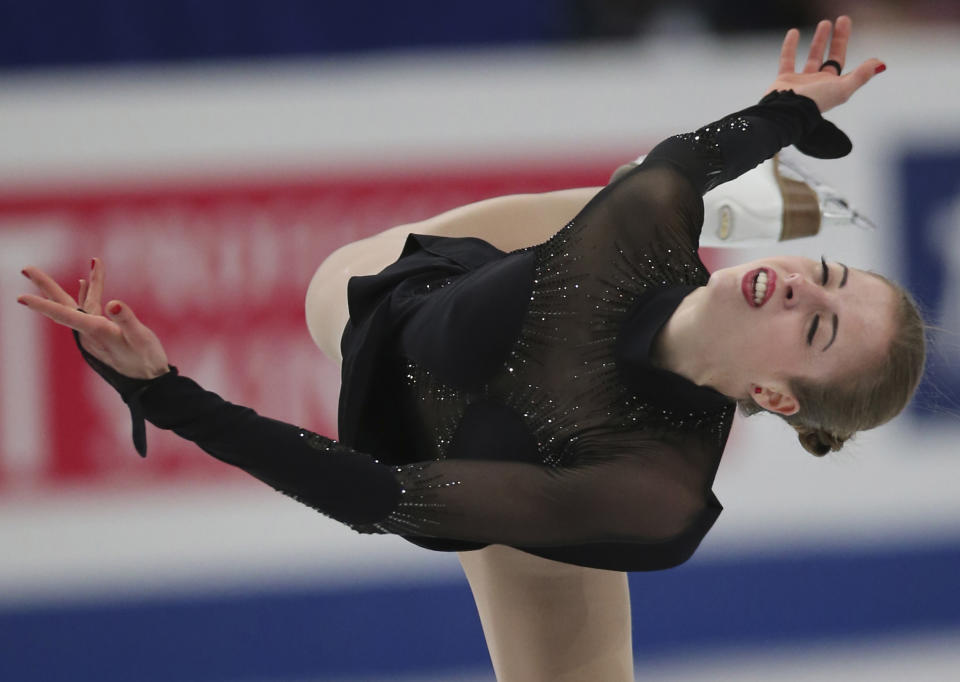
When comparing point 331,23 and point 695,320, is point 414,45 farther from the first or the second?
point 695,320

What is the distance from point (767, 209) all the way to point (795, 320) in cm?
62

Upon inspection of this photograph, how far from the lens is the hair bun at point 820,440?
1586 mm

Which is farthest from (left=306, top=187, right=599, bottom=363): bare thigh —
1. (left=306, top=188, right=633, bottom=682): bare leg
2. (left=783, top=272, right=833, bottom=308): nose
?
(left=783, top=272, right=833, bottom=308): nose

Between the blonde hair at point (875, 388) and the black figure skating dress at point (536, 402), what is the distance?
0.39 ft

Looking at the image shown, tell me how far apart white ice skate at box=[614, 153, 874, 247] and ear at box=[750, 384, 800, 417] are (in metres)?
0.59

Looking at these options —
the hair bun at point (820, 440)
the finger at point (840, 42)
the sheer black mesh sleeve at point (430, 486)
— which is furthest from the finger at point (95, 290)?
the finger at point (840, 42)

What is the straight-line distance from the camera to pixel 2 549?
2.69 meters

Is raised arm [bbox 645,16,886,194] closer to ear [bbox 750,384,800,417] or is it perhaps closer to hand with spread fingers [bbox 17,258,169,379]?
ear [bbox 750,384,800,417]

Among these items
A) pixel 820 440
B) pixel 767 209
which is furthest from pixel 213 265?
pixel 820 440

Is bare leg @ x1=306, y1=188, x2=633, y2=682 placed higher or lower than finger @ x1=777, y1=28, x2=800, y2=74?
lower

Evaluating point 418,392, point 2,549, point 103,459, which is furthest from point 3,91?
point 418,392

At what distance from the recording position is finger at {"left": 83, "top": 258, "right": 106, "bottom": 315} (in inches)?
50.9

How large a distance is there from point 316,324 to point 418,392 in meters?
0.45

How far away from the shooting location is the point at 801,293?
56.8 inches
